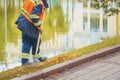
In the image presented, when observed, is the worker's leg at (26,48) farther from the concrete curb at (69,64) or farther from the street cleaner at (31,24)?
the concrete curb at (69,64)

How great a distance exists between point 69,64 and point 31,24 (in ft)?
3.21

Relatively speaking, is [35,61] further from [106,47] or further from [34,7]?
[106,47]

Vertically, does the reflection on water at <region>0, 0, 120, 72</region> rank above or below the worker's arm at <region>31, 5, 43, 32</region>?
below

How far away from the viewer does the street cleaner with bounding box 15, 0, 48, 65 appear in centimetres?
602

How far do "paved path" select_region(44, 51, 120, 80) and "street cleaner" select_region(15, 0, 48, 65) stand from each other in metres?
0.86

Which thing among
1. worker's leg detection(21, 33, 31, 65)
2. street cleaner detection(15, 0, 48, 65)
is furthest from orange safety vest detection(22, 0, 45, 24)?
worker's leg detection(21, 33, 31, 65)

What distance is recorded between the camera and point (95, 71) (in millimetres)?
5574

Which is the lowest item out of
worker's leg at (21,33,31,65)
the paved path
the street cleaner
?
the paved path

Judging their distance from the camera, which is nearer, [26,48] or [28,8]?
[28,8]

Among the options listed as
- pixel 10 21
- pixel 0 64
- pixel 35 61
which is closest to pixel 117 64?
pixel 35 61

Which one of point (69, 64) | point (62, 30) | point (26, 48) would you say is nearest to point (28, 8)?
point (26, 48)

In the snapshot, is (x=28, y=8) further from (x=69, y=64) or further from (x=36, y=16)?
(x=69, y=64)

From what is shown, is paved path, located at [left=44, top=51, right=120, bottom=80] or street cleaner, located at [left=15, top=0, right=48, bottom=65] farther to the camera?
street cleaner, located at [left=15, top=0, right=48, bottom=65]

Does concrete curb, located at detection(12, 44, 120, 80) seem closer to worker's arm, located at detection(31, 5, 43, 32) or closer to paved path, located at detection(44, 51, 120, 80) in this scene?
paved path, located at detection(44, 51, 120, 80)
